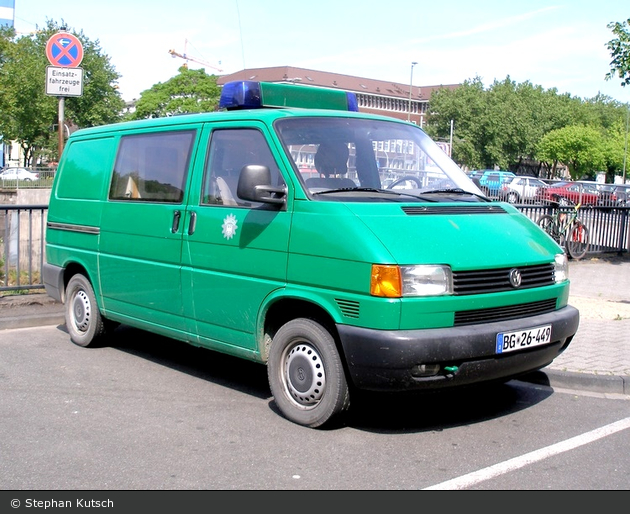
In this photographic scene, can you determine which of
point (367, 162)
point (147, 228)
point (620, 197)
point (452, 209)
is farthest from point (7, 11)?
point (452, 209)

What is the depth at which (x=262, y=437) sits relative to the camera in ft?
17.1

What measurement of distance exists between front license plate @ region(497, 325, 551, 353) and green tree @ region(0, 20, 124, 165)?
4468cm

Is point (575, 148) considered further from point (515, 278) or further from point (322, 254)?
point (322, 254)

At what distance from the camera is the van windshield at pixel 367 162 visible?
5.59 m

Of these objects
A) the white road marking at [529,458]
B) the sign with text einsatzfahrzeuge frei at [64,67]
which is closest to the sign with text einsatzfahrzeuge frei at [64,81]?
the sign with text einsatzfahrzeuge frei at [64,67]

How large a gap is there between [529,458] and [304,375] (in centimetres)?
158

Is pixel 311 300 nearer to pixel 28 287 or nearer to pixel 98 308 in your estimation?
pixel 98 308

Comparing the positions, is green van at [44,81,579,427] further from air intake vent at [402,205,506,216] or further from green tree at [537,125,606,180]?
green tree at [537,125,606,180]

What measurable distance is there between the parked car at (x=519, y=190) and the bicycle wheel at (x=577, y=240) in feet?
17.8

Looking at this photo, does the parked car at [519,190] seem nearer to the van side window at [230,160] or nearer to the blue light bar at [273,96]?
the blue light bar at [273,96]

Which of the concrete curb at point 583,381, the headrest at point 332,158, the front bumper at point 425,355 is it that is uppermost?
the headrest at point 332,158

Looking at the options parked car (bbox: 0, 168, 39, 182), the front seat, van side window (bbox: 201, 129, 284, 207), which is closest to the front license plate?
the front seat

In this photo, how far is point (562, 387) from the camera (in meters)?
6.70

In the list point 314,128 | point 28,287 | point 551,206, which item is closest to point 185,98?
point 551,206
